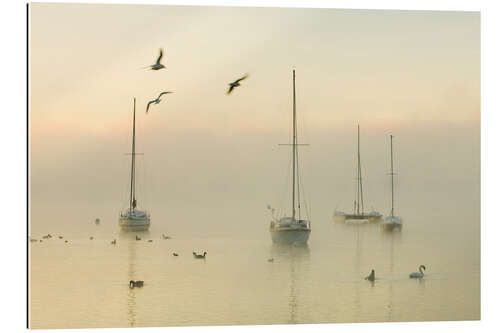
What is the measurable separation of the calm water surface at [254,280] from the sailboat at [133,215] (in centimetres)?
20

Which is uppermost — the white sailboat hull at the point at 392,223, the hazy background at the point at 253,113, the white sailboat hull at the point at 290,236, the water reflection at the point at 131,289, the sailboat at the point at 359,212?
the hazy background at the point at 253,113

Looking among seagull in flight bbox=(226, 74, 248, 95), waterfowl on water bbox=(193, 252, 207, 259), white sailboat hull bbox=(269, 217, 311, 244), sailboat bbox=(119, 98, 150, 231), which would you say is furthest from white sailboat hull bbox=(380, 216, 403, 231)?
sailboat bbox=(119, 98, 150, 231)

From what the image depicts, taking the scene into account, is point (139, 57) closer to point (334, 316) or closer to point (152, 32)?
point (152, 32)

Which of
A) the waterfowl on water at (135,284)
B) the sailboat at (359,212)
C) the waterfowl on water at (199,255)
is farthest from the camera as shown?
the waterfowl on water at (199,255)

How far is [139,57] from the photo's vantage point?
32.4 feet

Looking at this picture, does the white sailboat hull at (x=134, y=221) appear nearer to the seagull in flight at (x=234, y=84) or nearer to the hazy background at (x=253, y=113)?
the hazy background at (x=253, y=113)

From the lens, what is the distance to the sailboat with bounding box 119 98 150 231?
10.0 meters

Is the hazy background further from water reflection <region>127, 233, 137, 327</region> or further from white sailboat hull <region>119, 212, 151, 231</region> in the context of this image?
water reflection <region>127, 233, 137, 327</region>


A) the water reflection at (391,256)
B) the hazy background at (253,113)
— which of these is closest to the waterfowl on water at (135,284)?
the hazy background at (253,113)

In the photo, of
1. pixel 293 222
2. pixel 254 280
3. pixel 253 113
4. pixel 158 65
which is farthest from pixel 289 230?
pixel 158 65

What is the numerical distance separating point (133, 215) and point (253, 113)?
5.34ft

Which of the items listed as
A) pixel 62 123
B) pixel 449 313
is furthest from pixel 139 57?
pixel 449 313

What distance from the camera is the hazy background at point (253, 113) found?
31.9 ft

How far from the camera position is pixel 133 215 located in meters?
10.3
